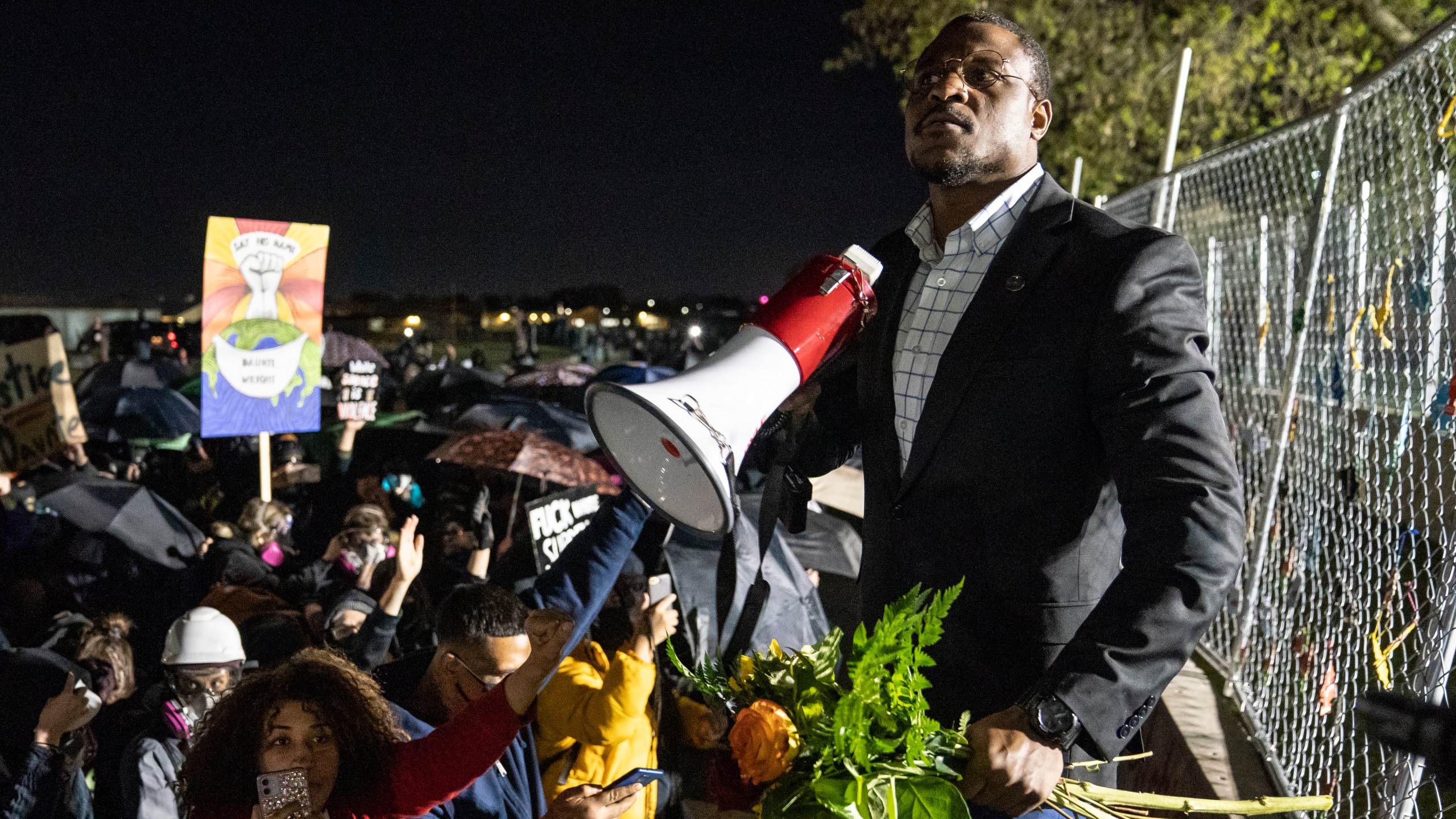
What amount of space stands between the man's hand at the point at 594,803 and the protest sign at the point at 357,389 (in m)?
6.64

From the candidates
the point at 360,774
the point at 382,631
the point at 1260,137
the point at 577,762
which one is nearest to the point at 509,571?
the point at 382,631

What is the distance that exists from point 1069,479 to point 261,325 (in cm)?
622

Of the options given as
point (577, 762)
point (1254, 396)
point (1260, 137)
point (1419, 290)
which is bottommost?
point (577, 762)

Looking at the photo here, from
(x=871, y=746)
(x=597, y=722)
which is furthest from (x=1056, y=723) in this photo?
(x=597, y=722)

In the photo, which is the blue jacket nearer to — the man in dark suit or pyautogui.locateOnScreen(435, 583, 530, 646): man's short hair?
pyautogui.locateOnScreen(435, 583, 530, 646): man's short hair

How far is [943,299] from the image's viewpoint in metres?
1.61

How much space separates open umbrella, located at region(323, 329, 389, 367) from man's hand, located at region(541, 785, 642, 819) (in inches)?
613

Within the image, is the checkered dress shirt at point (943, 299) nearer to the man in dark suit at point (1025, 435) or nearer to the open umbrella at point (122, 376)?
the man in dark suit at point (1025, 435)

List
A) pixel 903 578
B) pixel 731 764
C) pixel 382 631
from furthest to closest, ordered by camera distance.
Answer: pixel 382 631, pixel 903 578, pixel 731 764

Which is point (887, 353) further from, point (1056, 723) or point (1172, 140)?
point (1172, 140)

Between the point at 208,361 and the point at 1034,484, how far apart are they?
605 cm

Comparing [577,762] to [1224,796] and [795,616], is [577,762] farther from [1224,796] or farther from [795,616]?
[1224,796]

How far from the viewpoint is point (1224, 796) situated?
289 centimetres

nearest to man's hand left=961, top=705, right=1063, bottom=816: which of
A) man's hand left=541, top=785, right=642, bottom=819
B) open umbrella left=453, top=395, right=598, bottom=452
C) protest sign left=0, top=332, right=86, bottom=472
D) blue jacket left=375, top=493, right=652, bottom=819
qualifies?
man's hand left=541, top=785, right=642, bottom=819
